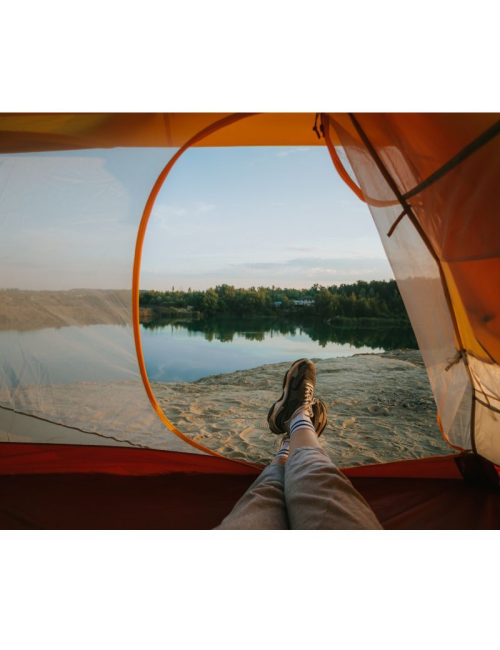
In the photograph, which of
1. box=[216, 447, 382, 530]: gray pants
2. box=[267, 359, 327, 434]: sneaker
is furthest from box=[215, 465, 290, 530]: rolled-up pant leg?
box=[267, 359, 327, 434]: sneaker

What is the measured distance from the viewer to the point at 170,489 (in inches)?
48.5

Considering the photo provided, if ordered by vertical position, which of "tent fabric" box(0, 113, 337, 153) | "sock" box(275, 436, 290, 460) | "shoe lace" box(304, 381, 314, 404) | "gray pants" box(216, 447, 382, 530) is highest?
"tent fabric" box(0, 113, 337, 153)

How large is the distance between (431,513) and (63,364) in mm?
1230

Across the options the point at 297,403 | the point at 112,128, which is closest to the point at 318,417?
the point at 297,403

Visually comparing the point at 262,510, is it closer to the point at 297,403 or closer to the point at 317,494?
the point at 317,494

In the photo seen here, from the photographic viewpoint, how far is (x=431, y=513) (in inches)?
42.4

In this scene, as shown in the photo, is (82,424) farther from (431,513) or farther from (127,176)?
(431,513)

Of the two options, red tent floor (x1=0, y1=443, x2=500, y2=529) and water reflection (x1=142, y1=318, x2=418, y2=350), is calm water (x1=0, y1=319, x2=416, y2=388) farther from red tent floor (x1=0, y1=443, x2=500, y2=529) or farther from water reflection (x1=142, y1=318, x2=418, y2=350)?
red tent floor (x1=0, y1=443, x2=500, y2=529)

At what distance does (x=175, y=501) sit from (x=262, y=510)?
1.54 ft

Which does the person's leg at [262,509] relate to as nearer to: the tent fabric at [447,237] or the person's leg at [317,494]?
the person's leg at [317,494]

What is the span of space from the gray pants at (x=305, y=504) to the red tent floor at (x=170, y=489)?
31 centimetres

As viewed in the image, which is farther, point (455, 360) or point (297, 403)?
point (297, 403)

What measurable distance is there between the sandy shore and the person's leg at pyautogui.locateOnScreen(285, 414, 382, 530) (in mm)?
595

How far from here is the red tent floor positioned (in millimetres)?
1054
